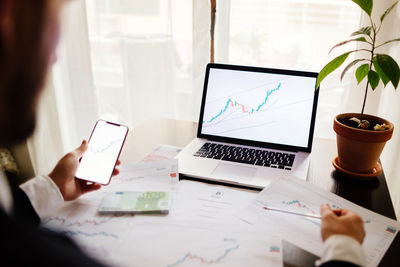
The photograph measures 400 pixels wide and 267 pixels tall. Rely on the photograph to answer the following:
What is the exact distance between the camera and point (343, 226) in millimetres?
671

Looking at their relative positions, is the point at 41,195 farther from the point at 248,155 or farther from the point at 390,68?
the point at 390,68

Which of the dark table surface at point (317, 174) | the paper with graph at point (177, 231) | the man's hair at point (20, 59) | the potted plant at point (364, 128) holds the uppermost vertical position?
the man's hair at point (20, 59)

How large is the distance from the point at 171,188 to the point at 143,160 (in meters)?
0.21

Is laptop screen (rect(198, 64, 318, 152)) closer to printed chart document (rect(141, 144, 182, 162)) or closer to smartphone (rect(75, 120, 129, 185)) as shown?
printed chart document (rect(141, 144, 182, 162))

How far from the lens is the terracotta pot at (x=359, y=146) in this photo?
0.92m

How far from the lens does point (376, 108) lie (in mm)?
1512

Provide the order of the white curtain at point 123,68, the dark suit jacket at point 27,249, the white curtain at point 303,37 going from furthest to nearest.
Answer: the white curtain at point 123,68 < the white curtain at point 303,37 < the dark suit jacket at point 27,249

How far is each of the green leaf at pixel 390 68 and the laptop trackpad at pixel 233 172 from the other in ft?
1.40

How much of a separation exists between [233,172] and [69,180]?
445 millimetres

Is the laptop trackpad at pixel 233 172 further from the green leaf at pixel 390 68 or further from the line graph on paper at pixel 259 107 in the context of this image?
the green leaf at pixel 390 68

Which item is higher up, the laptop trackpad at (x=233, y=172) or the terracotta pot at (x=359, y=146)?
the terracotta pot at (x=359, y=146)

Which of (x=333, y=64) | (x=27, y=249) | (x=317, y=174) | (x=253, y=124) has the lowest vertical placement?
(x=317, y=174)

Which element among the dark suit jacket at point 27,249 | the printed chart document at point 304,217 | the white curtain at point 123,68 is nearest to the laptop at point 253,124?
the printed chart document at point 304,217

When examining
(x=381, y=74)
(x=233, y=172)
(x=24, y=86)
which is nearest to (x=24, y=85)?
(x=24, y=86)
